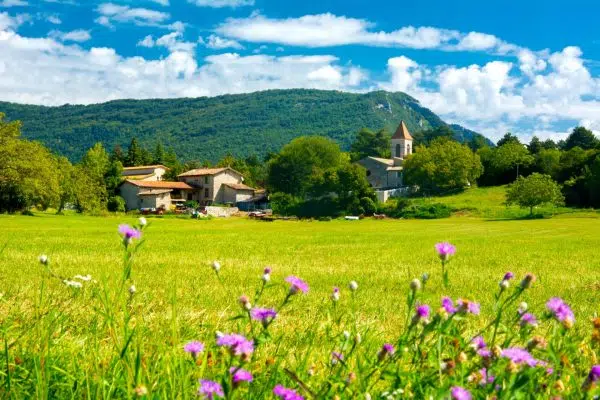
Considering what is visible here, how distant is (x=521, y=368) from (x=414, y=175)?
77617 millimetres

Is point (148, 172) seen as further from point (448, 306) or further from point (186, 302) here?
point (448, 306)

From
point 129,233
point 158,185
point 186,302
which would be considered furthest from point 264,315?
point 158,185

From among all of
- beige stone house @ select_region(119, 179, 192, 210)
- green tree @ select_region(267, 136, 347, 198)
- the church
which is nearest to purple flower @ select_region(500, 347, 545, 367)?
green tree @ select_region(267, 136, 347, 198)

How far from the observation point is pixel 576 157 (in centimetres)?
6962

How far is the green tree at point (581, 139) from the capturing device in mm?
92562

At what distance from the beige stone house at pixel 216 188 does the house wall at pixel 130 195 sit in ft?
34.8

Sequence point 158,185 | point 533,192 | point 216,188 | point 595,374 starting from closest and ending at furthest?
1. point 595,374
2. point 533,192
3. point 158,185
4. point 216,188

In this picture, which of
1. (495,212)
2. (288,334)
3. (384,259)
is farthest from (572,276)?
(495,212)

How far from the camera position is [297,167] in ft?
281

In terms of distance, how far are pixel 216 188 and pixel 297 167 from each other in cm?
1463

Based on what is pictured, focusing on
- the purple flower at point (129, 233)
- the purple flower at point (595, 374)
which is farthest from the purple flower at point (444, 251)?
the purple flower at point (129, 233)

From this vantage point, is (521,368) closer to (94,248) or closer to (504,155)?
(94,248)

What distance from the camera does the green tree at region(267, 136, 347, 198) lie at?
84688 mm

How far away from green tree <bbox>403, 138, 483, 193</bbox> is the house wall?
40.1 m
